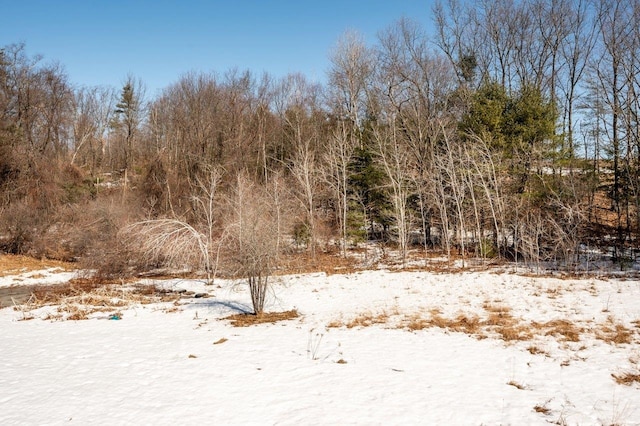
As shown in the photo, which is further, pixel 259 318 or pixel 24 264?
pixel 24 264

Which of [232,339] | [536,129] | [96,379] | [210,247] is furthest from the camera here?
[536,129]

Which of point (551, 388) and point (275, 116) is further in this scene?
point (275, 116)

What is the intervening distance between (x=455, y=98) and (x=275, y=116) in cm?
1994

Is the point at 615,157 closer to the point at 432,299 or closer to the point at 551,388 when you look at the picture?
the point at 432,299

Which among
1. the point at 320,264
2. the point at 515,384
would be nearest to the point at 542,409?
the point at 515,384

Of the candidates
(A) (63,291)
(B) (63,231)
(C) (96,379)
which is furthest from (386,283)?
(B) (63,231)

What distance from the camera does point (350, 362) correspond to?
9.47 meters

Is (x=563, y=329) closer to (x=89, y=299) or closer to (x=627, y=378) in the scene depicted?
(x=627, y=378)

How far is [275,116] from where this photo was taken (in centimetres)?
4519

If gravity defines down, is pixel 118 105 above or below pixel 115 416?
above

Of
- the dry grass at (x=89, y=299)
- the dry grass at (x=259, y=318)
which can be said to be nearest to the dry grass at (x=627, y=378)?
the dry grass at (x=259, y=318)

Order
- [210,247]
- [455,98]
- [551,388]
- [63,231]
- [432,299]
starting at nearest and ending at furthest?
[551,388] < [432,299] < [210,247] < [63,231] < [455,98]

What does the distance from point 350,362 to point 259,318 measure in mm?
5250

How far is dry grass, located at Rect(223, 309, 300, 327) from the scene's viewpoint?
1352 centimetres
